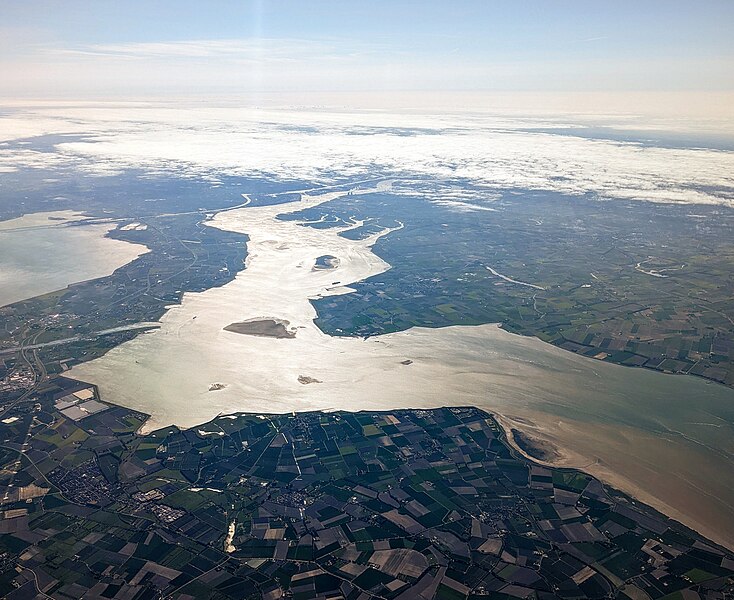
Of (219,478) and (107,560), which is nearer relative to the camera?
(107,560)

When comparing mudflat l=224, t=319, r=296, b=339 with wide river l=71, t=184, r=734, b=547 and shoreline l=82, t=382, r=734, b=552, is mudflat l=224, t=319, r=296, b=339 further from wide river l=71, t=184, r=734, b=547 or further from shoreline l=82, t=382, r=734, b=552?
shoreline l=82, t=382, r=734, b=552

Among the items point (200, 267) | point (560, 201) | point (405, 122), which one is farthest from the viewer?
point (405, 122)

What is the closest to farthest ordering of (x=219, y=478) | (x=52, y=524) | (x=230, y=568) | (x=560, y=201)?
(x=230, y=568) < (x=52, y=524) < (x=219, y=478) < (x=560, y=201)

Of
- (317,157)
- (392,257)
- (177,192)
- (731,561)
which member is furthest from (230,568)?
(317,157)

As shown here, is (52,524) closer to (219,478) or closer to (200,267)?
(219,478)

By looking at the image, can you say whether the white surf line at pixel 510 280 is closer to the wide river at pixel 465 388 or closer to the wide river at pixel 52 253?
the wide river at pixel 465 388

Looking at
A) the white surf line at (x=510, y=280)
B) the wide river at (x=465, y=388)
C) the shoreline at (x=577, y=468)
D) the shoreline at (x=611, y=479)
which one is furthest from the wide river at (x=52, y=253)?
the shoreline at (x=611, y=479)

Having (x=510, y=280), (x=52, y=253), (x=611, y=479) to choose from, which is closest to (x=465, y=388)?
(x=611, y=479)

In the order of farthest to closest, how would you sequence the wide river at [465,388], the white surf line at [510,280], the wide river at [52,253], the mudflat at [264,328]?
the white surf line at [510,280] < the wide river at [52,253] < the mudflat at [264,328] < the wide river at [465,388]

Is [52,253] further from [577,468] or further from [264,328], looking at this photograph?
[577,468]
